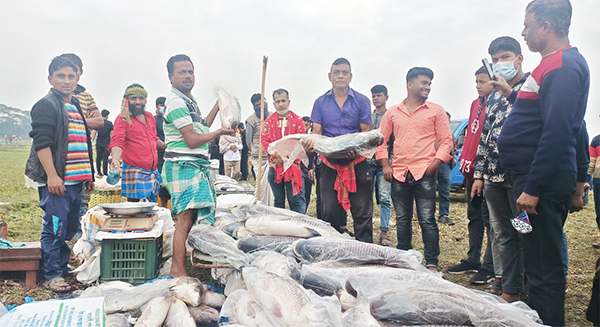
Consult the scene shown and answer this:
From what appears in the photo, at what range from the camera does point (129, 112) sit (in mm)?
4602

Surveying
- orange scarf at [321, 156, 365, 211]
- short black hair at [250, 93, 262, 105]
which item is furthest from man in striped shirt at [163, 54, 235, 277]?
short black hair at [250, 93, 262, 105]

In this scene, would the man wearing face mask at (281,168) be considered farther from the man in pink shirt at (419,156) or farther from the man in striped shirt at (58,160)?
the man in striped shirt at (58,160)

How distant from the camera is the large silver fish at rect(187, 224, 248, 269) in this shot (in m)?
2.72

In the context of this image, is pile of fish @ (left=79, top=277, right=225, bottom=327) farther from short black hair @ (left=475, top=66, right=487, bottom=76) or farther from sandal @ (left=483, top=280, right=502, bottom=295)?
short black hair @ (left=475, top=66, right=487, bottom=76)

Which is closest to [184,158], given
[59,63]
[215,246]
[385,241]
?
[215,246]

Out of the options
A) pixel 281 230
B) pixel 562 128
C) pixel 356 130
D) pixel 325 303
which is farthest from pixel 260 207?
pixel 562 128

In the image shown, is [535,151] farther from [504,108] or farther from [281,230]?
[281,230]

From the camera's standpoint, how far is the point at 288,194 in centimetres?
502

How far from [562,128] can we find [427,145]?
1544 mm

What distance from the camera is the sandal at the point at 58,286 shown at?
126 inches

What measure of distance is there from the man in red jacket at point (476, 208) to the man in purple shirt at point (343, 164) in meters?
0.99

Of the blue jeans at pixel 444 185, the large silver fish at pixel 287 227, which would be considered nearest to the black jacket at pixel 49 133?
the large silver fish at pixel 287 227

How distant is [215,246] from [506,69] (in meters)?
2.72

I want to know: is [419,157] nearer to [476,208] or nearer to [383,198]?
[476,208]
